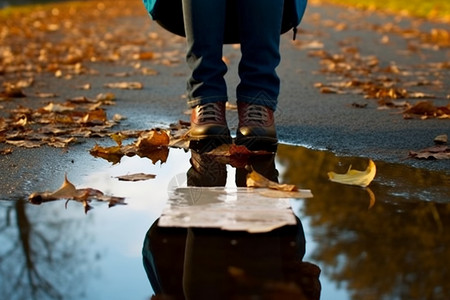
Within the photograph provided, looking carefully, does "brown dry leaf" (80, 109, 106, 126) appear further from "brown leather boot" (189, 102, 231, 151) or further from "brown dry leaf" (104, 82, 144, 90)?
"brown dry leaf" (104, 82, 144, 90)

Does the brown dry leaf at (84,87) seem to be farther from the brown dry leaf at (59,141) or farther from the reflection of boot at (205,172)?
the reflection of boot at (205,172)

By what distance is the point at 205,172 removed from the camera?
2801 mm

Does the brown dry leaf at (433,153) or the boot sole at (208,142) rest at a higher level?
the brown dry leaf at (433,153)

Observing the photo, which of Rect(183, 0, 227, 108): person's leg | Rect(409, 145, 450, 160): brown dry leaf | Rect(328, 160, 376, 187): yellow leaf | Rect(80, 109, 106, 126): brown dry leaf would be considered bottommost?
Rect(80, 109, 106, 126): brown dry leaf

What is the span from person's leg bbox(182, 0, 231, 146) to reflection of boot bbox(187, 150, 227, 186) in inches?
6.8

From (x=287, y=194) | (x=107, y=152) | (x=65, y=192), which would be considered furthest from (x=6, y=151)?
(x=287, y=194)

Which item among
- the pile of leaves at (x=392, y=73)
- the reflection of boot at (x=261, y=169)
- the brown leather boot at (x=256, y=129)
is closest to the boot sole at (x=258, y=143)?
the brown leather boot at (x=256, y=129)

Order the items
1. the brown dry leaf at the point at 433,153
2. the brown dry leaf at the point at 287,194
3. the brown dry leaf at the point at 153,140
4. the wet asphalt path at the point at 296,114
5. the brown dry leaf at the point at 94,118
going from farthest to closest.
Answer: the brown dry leaf at the point at 94,118, the brown dry leaf at the point at 153,140, the brown dry leaf at the point at 433,153, the wet asphalt path at the point at 296,114, the brown dry leaf at the point at 287,194

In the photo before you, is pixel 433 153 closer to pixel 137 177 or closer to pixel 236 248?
pixel 137 177

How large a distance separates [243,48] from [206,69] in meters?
0.19

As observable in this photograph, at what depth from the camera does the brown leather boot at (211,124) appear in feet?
10.6

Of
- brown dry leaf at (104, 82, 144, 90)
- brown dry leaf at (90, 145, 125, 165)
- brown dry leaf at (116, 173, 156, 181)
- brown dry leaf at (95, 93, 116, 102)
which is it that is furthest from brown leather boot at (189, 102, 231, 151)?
brown dry leaf at (104, 82, 144, 90)

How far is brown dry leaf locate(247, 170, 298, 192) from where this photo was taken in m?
2.45

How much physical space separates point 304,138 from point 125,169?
3.16 ft
